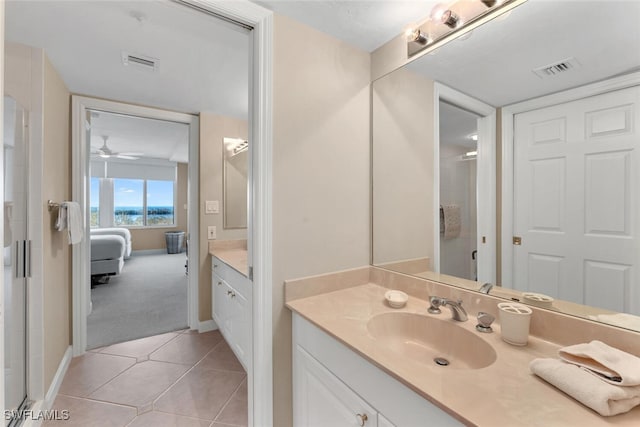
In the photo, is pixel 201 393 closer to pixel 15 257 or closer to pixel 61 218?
pixel 15 257

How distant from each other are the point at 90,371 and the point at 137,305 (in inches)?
58.4

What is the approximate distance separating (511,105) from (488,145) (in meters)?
0.17

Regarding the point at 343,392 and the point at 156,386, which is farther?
the point at 156,386

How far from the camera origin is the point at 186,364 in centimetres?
219

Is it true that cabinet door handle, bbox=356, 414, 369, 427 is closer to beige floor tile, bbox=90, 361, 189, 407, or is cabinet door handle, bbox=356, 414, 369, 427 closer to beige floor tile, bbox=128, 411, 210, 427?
beige floor tile, bbox=128, 411, 210, 427

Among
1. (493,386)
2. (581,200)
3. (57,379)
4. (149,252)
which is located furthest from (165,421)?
(149,252)

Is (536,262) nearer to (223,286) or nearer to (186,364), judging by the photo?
(223,286)

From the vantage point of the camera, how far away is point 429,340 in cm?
114

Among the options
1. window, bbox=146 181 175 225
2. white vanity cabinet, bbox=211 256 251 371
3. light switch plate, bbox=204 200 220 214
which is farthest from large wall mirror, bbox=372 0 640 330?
window, bbox=146 181 175 225

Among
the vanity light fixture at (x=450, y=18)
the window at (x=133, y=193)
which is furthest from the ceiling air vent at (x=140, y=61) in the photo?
the window at (x=133, y=193)

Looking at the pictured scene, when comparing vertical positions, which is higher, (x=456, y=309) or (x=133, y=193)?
(x=133, y=193)

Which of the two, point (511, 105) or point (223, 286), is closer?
point (511, 105)

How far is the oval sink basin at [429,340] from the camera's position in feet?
3.21

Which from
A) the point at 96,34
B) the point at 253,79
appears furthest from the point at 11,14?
the point at 253,79
